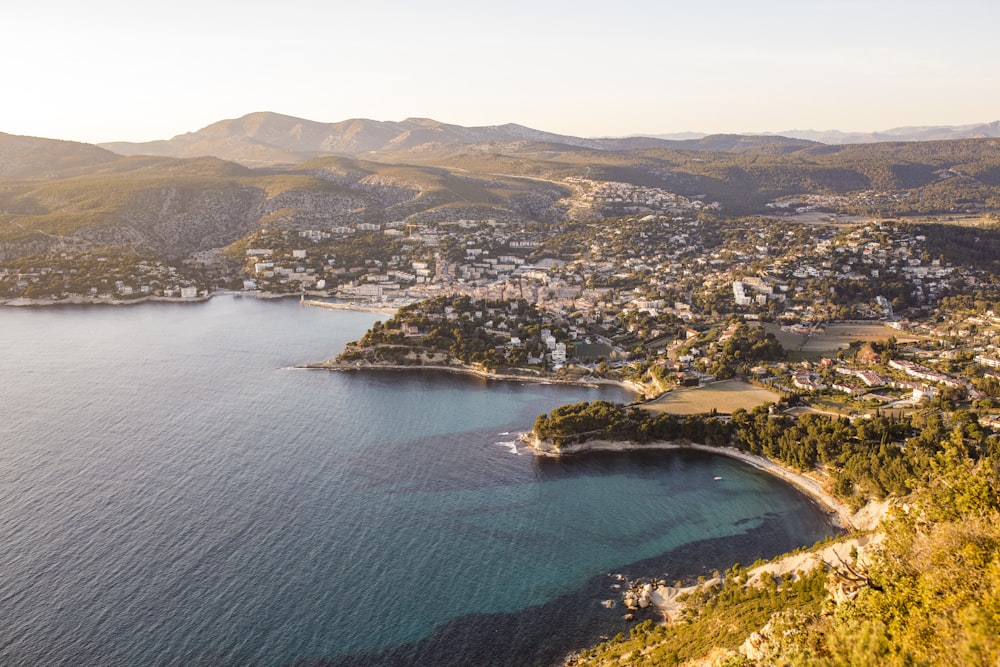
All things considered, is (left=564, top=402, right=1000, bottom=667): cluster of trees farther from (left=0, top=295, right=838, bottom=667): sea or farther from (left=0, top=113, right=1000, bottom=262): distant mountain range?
(left=0, top=113, right=1000, bottom=262): distant mountain range

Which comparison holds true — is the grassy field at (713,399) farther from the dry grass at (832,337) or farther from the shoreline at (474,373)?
the dry grass at (832,337)

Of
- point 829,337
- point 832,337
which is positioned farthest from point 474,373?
point 832,337

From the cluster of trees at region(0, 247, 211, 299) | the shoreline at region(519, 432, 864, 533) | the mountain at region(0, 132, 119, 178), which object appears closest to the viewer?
the shoreline at region(519, 432, 864, 533)

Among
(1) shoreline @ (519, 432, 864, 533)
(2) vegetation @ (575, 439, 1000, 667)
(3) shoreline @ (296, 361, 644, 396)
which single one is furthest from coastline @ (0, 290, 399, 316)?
(2) vegetation @ (575, 439, 1000, 667)

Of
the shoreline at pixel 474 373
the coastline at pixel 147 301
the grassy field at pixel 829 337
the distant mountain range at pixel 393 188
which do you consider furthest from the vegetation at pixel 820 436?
the distant mountain range at pixel 393 188

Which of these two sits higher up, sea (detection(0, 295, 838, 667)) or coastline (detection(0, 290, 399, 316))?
coastline (detection(0, 290, 399, 316))

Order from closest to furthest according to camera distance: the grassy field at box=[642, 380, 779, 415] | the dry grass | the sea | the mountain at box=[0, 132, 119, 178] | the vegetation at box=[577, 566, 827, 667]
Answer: the vegetation at box=[577, 566, 827, 667]
the sea
the grassy field at box=[642, 380, 779, 415]
the dry grass
the mountain at box=[0, 132, 119, 178]
